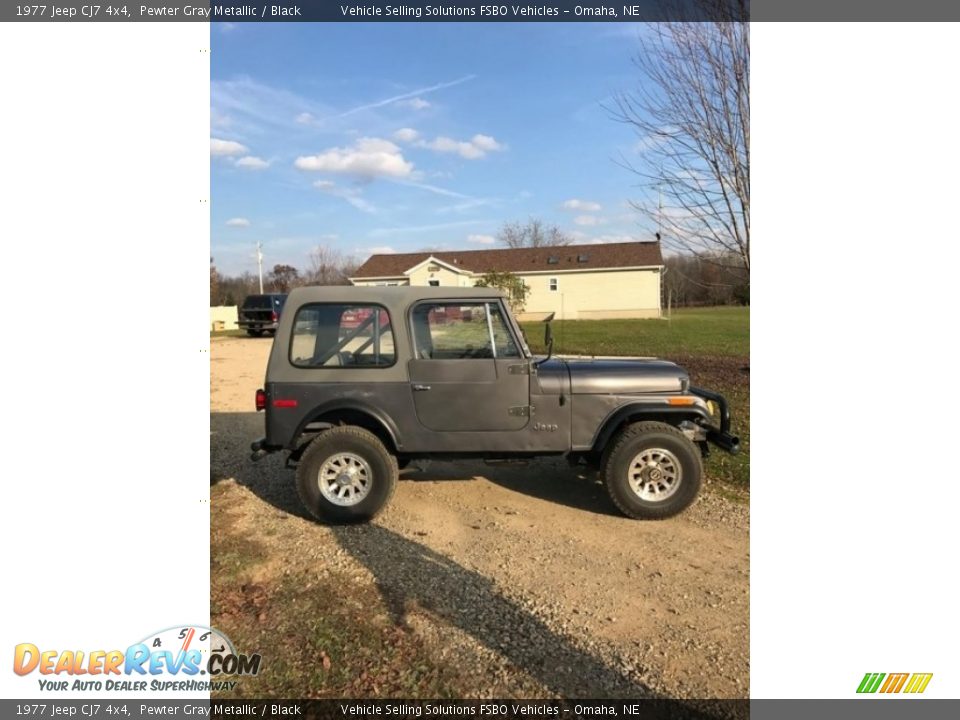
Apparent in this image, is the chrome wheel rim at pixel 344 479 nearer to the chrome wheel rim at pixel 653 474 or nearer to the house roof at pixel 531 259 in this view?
the chrome wheel rim at pixel 653 474

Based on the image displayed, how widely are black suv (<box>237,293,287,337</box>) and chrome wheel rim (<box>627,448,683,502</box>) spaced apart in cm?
2415

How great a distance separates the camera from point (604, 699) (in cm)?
237

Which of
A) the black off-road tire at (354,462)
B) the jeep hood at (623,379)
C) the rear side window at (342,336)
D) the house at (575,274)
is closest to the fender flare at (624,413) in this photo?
the jeep hood at (623,379)

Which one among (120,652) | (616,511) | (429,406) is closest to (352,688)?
(120,652)

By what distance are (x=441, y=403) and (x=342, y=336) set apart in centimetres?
96

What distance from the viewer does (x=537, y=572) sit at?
11.2ft

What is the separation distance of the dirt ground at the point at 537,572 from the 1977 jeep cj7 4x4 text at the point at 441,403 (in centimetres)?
36

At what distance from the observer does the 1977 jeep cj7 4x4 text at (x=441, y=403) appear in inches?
165

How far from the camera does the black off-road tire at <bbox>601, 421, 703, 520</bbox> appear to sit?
4.13m

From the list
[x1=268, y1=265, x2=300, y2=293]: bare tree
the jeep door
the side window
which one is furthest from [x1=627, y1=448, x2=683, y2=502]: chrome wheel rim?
[x1=268, y1=265, x2=300, y2=293]: bare tree

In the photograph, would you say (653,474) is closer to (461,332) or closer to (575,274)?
(461,332)
